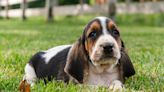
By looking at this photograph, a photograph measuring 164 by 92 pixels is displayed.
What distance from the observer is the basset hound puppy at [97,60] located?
19.0 feet

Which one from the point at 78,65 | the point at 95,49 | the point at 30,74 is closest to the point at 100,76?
the point at 78,65

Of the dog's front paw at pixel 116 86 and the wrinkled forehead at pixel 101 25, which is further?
the wrinkled forehead at pixel 101 25

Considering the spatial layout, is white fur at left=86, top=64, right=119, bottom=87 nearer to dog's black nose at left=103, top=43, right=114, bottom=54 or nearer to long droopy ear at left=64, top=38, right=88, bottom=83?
long droopy ear at left=64, top=38, right=88, bottom=83

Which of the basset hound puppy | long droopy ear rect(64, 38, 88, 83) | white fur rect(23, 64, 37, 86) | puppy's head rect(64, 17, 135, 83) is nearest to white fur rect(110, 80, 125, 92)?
the basset hound puppy

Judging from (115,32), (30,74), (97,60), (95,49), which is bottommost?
(30,74)

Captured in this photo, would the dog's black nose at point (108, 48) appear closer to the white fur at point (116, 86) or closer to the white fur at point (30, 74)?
the white fur at point (116, 86)

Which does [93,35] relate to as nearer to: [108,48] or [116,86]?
[108,48]

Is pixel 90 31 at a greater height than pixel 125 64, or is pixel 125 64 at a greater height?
pixel 90 31

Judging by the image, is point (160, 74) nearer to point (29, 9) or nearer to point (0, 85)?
point (0, 85)

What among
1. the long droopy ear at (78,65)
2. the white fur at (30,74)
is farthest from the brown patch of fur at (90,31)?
the white fur at (30,74)

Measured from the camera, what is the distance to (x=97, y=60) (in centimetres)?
587

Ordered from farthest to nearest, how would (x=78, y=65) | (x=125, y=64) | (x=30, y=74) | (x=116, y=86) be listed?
1. (x=30, y=74)
2. (x=125, y=64)
3. (x=78, y=65)
4. (x=116, y=86)

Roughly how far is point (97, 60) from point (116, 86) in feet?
1.08

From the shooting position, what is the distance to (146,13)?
2745cm
